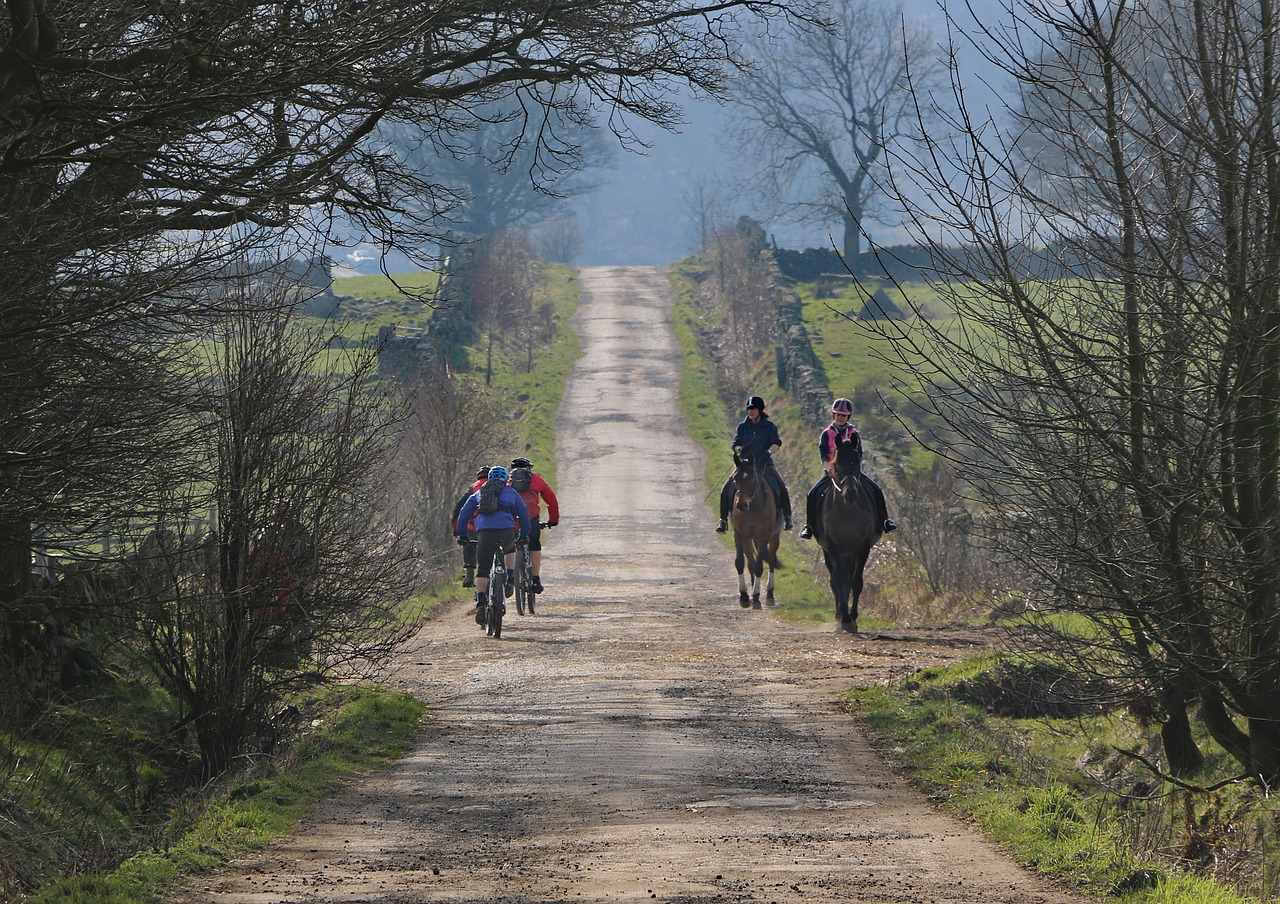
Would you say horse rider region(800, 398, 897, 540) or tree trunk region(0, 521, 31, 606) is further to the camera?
horse rider region(800, 398, 897, 540)

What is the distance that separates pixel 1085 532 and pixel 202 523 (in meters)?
7.54

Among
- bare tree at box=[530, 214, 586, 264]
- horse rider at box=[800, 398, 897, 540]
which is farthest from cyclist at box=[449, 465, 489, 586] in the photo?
bare tree at box=[530, 214, 586, 264]

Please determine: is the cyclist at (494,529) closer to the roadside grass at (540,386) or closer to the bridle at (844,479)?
the bridle at (844,479)

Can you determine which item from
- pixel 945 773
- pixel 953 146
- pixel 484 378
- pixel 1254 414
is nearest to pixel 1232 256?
pixel 1254 414

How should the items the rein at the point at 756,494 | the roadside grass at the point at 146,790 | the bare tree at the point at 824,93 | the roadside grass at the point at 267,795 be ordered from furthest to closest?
the bare tree at the point at 824,93
the rein at the point at 756,494
the roadside grass at the point at 146,790
the roadside grass at the point at 267,795

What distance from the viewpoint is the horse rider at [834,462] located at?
61.0 feet

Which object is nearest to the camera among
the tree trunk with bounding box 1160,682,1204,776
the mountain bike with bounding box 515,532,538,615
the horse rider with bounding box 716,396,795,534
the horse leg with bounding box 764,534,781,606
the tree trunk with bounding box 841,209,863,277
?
the tree trunk with bounding box 1160,682,1204,776

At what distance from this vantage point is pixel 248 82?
25.3ft

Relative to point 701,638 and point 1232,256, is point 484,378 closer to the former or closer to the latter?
point 701,638

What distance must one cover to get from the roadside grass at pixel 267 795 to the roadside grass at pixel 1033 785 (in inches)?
163

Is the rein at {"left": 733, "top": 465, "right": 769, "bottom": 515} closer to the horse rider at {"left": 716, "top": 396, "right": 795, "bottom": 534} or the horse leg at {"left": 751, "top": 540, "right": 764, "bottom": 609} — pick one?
the horse rider at {"left": 716, "top": 396, "right": 795, "bottom": 534}

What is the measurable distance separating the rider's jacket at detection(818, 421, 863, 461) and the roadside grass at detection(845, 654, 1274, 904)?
13.4 ft

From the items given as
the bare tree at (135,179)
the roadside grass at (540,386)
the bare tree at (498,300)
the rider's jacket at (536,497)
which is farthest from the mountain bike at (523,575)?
the bare tree at (498,300)

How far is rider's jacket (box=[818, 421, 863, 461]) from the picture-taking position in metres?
18.6
